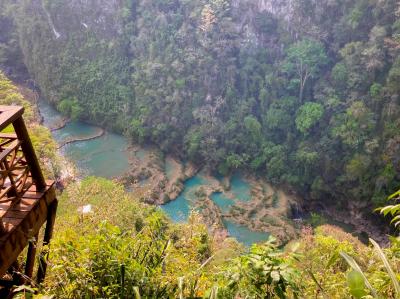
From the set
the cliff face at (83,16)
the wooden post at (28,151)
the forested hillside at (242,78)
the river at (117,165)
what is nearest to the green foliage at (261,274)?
the wooden post at (28,151)

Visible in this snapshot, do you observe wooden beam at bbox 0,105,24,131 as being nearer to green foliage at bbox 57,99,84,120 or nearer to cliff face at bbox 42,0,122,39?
green foliage at bbox 57,99,84,120

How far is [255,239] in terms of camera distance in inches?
812

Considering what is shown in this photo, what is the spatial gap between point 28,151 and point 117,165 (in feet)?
70.1

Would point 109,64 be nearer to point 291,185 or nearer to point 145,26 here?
point 145,26

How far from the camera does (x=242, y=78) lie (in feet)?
90.1

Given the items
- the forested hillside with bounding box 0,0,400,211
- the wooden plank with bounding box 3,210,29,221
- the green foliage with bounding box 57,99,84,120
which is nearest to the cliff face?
the forested hillside with bounding box 0,0,400,211

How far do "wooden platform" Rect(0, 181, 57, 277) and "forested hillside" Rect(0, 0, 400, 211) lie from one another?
65.0 feet

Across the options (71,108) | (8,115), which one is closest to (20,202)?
(8,115)

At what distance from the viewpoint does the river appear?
21656 millimetres

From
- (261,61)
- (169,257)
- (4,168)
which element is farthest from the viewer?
(261,61)

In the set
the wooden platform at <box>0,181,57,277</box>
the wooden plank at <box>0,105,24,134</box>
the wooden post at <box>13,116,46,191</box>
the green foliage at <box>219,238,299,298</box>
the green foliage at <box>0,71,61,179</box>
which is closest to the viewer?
the green foliage at <box>219,238,299,298</box>

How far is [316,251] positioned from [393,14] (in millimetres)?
17930

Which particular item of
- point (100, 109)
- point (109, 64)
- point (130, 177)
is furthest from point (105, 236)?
point (109, 64)

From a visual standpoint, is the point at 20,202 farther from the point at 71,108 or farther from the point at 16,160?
the point at 71,108
